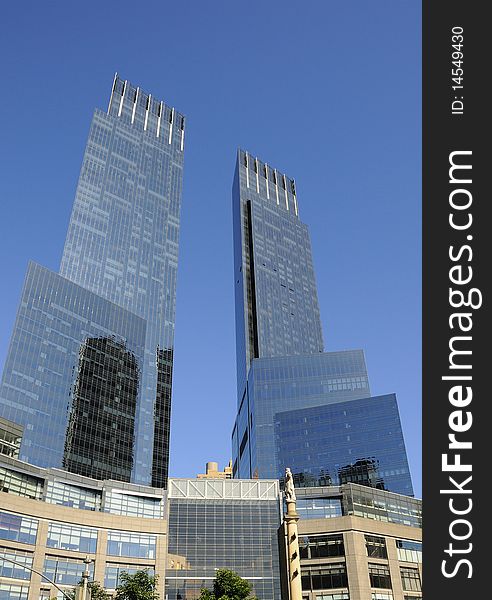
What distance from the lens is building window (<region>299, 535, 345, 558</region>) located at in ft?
299

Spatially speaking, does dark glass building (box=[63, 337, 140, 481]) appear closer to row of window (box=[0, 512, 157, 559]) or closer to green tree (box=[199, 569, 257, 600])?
row of window (box=[0, 512, 157, 559])

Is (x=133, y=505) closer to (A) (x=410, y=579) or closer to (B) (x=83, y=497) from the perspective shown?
(B) (x=83, y=497)

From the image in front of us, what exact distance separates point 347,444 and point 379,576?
90972 millimetres

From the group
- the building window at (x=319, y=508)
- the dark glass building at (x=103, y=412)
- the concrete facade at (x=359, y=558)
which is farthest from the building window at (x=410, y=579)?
the dark glass building at (x=103, y=412)

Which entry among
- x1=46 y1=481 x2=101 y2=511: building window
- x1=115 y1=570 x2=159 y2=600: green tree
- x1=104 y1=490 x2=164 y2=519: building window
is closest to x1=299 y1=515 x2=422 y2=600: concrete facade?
x1=104 y1=490 x2=164 y2=519: building window

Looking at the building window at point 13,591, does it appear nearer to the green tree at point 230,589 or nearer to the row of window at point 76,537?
the row of window at point 76,537

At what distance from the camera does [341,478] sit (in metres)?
176

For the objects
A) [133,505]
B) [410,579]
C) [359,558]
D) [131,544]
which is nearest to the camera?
[359,558]

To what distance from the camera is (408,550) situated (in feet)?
313

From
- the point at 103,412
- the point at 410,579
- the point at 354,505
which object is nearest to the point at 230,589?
the point at 354,505

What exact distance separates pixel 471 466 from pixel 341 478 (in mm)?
170442

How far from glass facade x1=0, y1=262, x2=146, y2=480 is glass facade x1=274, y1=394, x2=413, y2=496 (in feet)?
169

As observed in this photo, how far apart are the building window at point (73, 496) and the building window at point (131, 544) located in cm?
741

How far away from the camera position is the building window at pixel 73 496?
3570 inches
